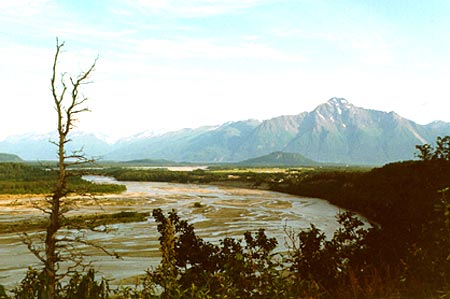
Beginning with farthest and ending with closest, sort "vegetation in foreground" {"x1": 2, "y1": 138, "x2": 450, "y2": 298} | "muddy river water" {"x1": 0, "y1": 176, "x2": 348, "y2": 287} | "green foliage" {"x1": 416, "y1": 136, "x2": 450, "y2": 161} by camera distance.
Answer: "muddy river water" {"x1": 0, "y1": 176, "x2": 348, "y2": 287}
"green foliage" {"x1": 416, "y1": 136, "x2": 450, "y2": 161}
"vegetation in foreground" {"x1": 2, "y1": 138, "x2": 450, "y2": 298}

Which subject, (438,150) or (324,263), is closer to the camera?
(324,263)

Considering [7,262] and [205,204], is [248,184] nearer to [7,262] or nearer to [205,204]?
[205,204]

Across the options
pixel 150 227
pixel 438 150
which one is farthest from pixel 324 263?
pixel 150 227

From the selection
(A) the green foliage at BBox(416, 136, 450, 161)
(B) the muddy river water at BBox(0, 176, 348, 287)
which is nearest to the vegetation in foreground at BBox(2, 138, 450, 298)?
(A) the green foliage at BBox(416, 136, 450, 161)

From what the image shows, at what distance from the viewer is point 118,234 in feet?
120

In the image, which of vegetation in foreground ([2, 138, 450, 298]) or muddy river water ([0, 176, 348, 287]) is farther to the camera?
muddy river water ([0, 176, 348, 287])

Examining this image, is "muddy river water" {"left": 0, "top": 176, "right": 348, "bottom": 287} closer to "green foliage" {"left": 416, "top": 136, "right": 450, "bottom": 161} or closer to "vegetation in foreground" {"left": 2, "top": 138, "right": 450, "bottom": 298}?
"vegetation in foreground" {"left": 2, "top": 138, "right": 450, "bottom": 298}

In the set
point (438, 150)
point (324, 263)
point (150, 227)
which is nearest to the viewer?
point (324, 263)

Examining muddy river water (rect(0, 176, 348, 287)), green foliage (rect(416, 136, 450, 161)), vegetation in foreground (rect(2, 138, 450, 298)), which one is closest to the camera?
vegetation in foreground (rect(2, 138, 450, 298))

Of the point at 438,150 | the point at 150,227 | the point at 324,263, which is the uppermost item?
the point at 438,150

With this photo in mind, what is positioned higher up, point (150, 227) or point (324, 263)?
point (324, 263)

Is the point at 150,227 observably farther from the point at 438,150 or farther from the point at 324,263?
the point at 324,263

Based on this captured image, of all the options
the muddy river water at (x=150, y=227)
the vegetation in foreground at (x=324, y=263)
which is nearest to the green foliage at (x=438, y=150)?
the vegetation in foreground at (x=324, y=263)

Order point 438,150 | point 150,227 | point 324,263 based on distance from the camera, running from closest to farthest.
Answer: point 324,263 → point 438,150 → point 150,227
